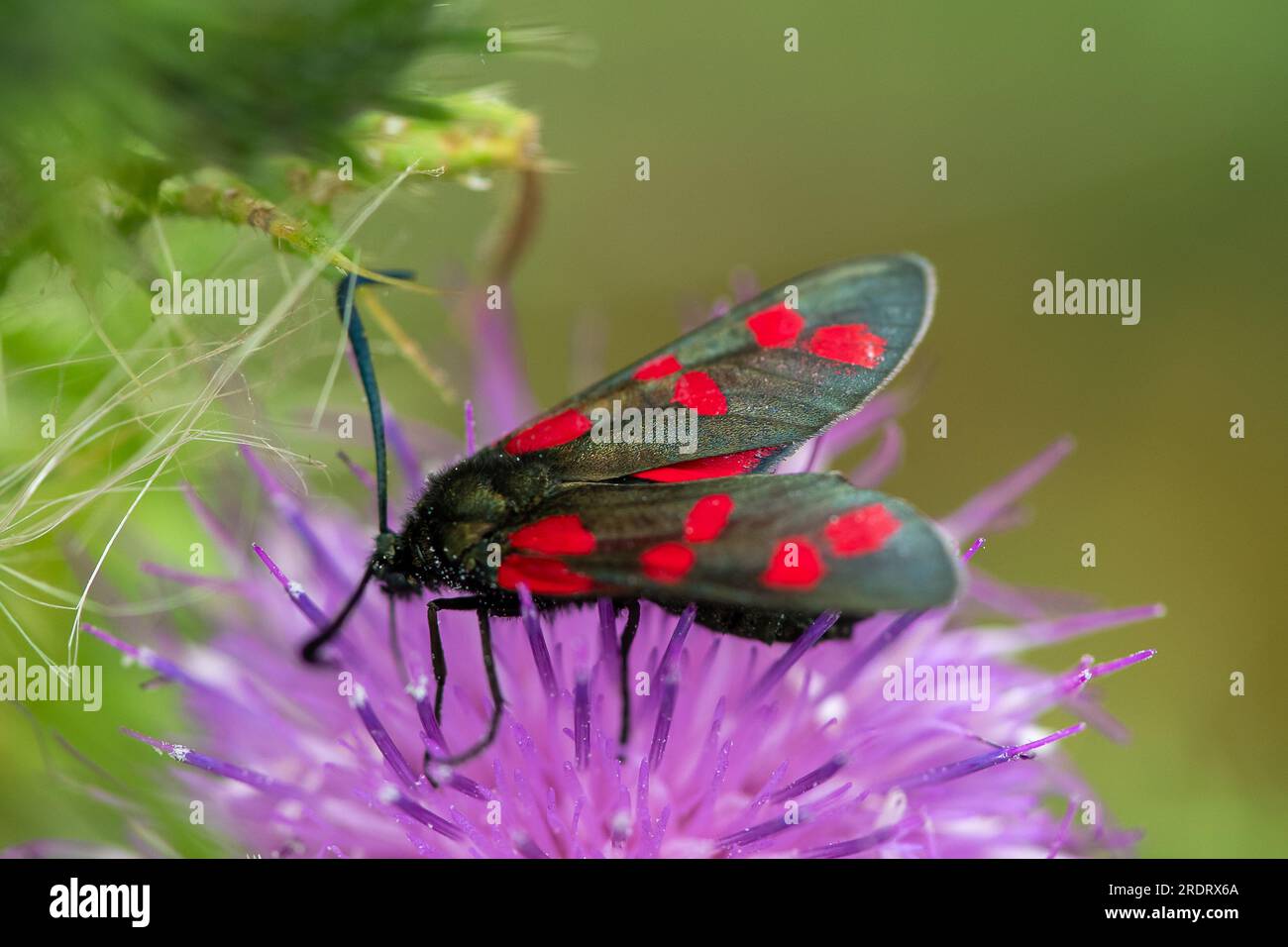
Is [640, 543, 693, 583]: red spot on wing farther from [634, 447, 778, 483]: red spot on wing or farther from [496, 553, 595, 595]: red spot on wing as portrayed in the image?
[634, 447, 778, 483]: red spot on wing

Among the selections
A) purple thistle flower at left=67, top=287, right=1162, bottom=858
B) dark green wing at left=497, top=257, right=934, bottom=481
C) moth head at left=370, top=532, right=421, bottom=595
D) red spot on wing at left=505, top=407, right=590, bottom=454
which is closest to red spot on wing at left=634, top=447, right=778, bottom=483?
dark green wing at left=497, top=257, right=934, bottom=481

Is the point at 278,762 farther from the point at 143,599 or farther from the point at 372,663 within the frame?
the point at 143,599

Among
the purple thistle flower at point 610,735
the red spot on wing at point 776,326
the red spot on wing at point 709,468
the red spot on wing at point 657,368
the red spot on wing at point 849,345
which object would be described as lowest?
the purple thistle flower at point 610,735

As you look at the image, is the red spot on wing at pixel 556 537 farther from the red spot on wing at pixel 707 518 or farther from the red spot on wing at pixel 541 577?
the red spot on wing at pixel 707 518

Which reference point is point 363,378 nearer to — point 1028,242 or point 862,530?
point 862,530

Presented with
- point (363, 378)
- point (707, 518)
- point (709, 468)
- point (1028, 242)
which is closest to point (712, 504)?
point (707, 518)

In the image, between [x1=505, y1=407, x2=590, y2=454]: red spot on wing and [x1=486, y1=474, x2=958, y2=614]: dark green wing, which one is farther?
[x1=505, y1=407, x2=590, y2=454]: red spot on wing

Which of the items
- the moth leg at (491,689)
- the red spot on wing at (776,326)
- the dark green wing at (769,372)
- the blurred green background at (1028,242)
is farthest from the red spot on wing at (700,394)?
the blurred green background at (1028,242)
